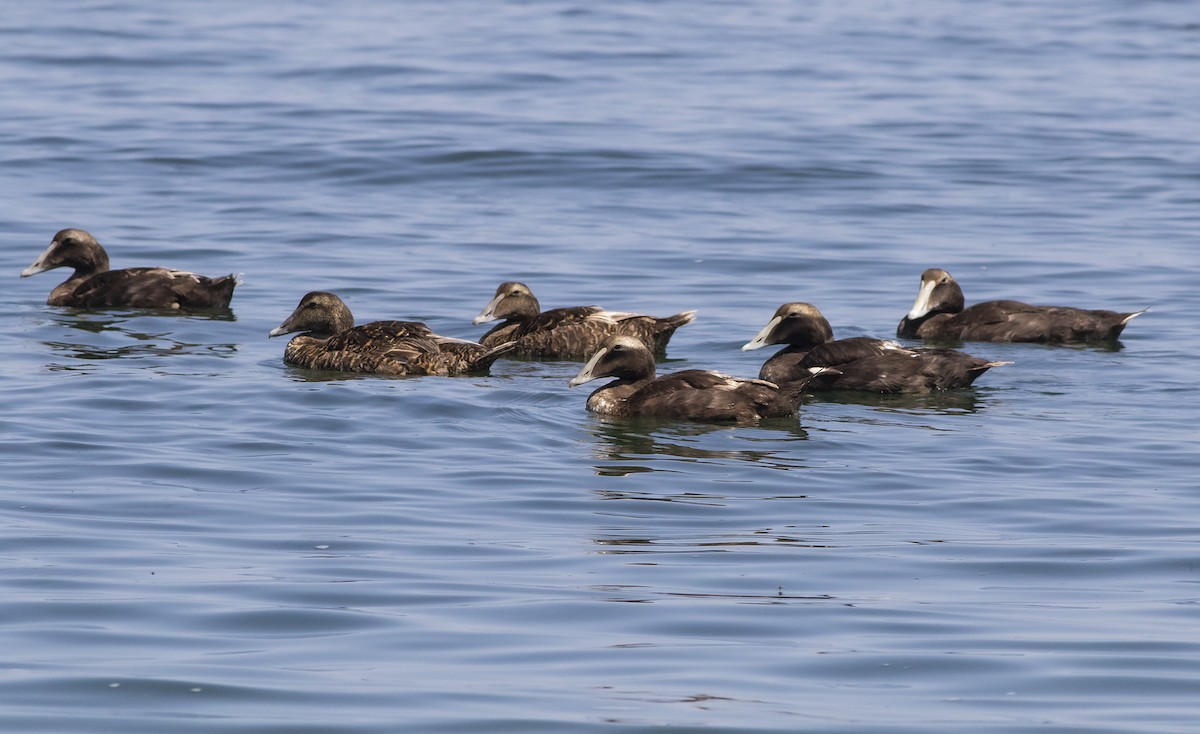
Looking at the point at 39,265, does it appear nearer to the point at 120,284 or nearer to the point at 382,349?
the point at 120,284

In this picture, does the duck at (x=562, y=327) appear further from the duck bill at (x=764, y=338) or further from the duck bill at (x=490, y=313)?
the duck bill at (x=764, y=338)

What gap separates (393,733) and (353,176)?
1794 centimetres

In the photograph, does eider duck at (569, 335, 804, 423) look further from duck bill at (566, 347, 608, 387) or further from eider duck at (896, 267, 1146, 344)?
eider duck at (896, 267, 1146, 344)

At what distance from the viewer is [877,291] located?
1748 centimetres

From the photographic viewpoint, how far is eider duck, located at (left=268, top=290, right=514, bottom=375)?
45.1 ft

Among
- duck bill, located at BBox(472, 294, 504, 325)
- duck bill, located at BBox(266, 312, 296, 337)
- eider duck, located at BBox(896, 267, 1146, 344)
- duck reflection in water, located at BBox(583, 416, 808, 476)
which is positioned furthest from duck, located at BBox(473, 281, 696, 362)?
duck reflection in water, located at BBox(583, 416, 808, 476)

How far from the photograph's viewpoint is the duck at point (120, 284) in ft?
52.9

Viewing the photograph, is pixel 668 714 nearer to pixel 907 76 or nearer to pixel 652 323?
pixel 652 323

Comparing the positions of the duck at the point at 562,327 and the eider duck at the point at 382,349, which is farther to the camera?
the duck at the point at 562,327

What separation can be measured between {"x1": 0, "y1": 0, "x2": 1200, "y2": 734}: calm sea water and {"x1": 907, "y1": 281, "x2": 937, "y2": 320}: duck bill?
17.1 inches

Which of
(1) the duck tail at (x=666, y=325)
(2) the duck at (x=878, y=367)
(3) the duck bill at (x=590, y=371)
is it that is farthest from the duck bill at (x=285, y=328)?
(2) the duck at (x=878, y=367)

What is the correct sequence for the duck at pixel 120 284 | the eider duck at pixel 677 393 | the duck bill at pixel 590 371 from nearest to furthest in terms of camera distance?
the eider duck at pixel 677 393 → the duck bill at pixel 590 371 → the duck at pixel 120 284

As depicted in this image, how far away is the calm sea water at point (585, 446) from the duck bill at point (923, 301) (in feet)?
1.43

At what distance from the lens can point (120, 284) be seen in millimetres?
16469
